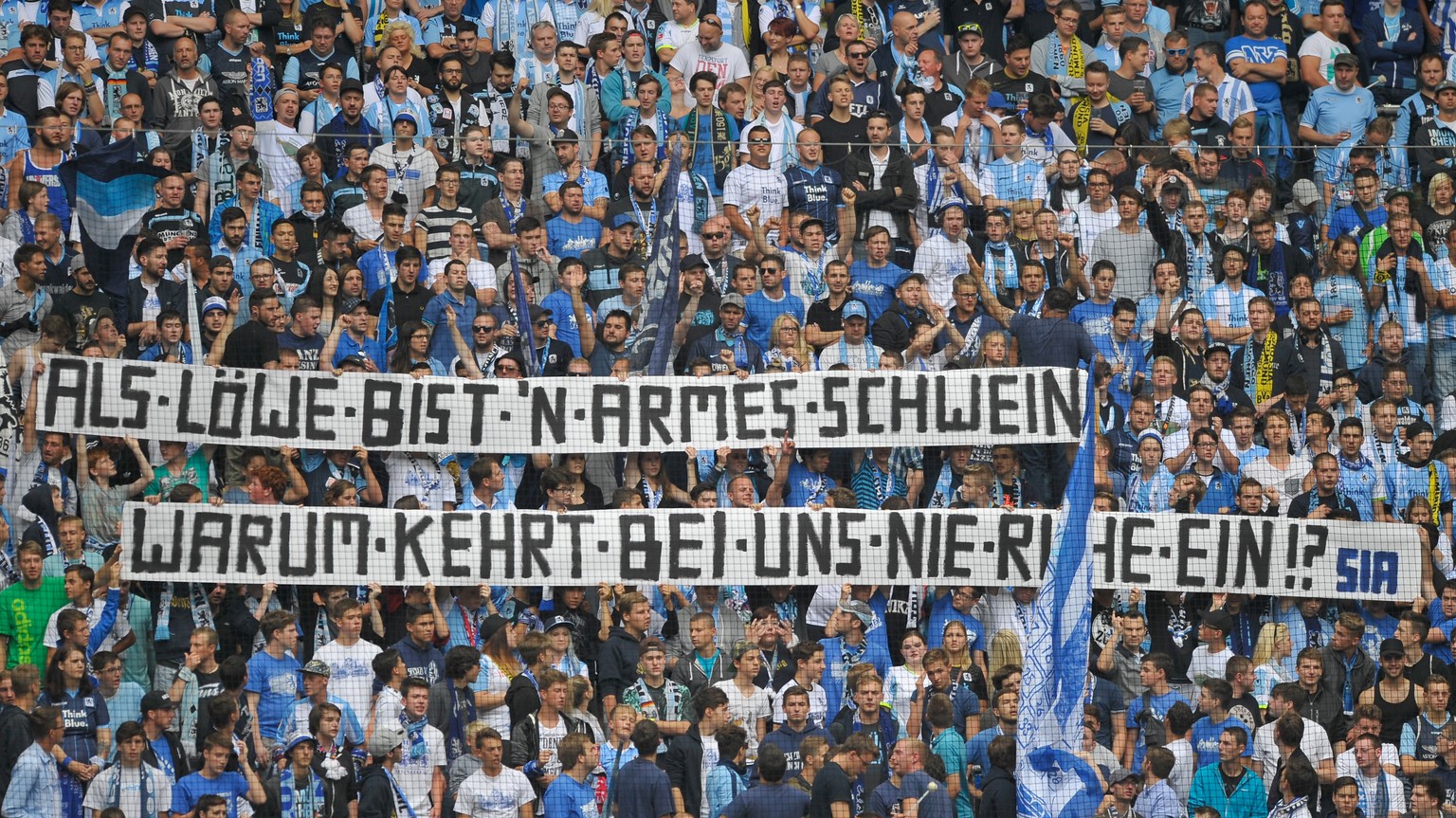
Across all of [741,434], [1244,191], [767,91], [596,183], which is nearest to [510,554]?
[741,434]

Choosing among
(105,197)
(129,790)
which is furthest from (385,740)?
(105,197)

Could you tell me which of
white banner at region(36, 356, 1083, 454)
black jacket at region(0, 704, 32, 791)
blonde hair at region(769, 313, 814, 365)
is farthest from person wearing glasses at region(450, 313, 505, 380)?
black jacket at region(0, 704, 32, 791)

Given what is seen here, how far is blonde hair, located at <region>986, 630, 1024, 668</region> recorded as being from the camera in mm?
15844

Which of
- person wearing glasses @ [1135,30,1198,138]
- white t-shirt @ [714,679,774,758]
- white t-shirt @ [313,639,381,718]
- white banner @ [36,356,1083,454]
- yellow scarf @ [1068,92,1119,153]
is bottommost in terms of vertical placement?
white t-shirt @ [714,679,774,758]

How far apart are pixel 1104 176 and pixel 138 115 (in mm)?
7171

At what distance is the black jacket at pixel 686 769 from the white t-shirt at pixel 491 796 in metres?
0.90

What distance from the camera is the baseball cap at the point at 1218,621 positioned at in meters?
16.2

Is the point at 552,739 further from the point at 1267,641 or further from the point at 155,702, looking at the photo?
the point at 1267,641

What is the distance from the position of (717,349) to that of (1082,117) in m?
4.22

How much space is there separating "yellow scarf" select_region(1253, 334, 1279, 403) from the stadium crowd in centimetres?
7

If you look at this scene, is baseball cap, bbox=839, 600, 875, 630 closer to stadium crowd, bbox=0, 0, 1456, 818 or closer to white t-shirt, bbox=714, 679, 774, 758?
stadium crowd, bbox=0, 0, 1456, 818

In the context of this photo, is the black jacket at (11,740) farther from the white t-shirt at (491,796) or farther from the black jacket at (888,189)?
the black jacket at (888,189)

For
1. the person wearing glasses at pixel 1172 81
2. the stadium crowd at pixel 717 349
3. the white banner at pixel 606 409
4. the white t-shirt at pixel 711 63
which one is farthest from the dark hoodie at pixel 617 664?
the person wearing glasses at pixel 1172 81

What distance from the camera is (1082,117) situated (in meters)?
19.2
